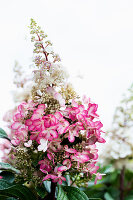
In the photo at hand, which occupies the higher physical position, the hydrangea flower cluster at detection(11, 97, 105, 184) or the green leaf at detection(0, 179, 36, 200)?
the hydrangea flower cluster at detection(11, 97, 105, 184)

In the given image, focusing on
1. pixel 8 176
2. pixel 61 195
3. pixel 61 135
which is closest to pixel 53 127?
pixel 61 135

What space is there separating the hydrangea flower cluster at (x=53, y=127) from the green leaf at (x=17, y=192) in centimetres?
6

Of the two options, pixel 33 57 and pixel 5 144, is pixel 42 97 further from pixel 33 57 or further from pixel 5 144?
pixel 5 144

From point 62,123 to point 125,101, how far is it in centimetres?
77

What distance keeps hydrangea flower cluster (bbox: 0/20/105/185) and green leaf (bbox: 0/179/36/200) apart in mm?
57

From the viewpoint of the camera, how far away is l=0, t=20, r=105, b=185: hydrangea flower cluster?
559mm

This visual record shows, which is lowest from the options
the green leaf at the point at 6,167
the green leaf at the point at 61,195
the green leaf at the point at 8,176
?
the green leaf at the point at 61,195

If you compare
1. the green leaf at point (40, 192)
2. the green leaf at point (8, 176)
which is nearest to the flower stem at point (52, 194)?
the green leaf at point (40, 192)

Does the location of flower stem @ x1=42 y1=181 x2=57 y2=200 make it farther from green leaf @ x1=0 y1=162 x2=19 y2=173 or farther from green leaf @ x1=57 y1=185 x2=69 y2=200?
green leaf @ x1=0 y1=162 x2=19 y2=173

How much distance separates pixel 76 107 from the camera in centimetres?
58

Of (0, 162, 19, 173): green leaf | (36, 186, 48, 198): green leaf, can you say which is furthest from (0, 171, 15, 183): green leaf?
(36, 186, 48, 198): green leaf

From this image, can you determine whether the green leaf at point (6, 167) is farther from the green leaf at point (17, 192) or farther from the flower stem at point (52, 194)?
the flower stem at point (52, 194)

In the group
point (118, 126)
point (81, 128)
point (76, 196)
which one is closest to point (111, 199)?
point (118, 126)

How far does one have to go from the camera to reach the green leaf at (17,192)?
64 cm
